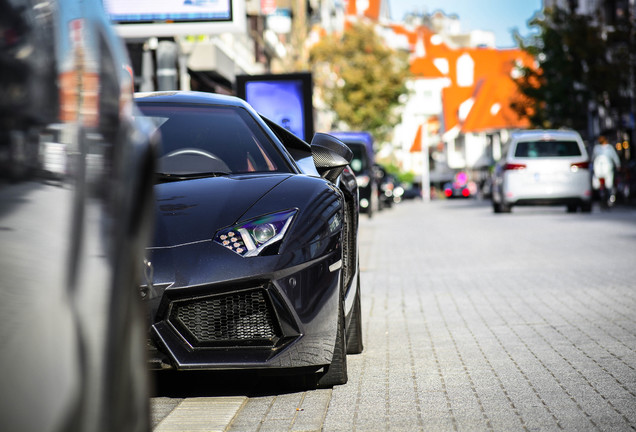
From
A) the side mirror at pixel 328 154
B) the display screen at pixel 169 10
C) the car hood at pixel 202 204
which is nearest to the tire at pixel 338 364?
the car hood at pixel 202 204

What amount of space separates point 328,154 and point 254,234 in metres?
1.21

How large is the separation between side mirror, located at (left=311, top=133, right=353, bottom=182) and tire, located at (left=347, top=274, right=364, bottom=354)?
0.75m

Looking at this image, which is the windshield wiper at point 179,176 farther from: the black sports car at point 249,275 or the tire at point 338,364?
the tire at point 338,364

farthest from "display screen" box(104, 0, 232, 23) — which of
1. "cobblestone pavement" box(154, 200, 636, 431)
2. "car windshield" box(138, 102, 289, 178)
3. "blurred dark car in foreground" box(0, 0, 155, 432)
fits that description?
"blurred dark car in foreground" box(0, 0, 155, 432)

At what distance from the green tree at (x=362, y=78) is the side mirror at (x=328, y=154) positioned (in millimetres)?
56431

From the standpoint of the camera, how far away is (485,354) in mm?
6445

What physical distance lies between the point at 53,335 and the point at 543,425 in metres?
3.05

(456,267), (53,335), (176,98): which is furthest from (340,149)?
(456,267)

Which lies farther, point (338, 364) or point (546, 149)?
point (546, 149)

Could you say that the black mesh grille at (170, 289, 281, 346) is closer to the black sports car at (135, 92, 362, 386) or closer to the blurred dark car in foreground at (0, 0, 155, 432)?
the black sports car at (135, 92, 362, 386)

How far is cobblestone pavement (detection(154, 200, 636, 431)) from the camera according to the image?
15.4 ft

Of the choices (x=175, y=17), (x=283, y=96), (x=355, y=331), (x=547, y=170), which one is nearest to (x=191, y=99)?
(x=355, y=331)

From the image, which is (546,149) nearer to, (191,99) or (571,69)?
(571,69)

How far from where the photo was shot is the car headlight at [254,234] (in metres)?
4.77
